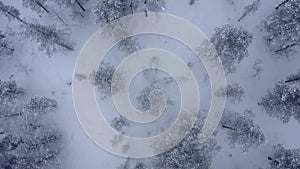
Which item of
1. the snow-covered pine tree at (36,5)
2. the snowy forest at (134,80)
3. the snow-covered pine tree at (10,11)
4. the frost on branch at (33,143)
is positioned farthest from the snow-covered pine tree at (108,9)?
the frost on branch at (33,143)

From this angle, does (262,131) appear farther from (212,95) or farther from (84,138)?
(84,138)

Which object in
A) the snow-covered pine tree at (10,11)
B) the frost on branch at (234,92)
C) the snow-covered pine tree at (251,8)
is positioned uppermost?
the snow-covered pine tree at (251,8)

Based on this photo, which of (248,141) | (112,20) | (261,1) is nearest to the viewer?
(248,141)

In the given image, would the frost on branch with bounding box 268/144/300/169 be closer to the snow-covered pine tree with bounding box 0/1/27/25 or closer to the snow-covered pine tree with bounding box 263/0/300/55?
the snow-covered pine tree with bounding box 263/0/300/55

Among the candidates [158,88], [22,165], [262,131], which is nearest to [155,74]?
[158,88]

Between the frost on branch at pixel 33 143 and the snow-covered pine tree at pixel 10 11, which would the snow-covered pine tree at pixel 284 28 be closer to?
the frost on branch at pixel 33 143
